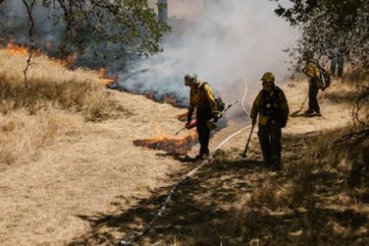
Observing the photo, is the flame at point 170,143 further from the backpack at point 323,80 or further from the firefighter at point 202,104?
the backpack at point 323,80

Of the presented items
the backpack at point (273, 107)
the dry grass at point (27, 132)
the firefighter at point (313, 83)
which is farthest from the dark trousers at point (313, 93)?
the dry grass at point (27, 132)

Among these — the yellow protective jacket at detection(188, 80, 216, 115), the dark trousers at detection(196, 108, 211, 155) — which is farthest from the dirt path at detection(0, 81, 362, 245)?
the yellow protective jacket at detection(188, 80, 216, 115)

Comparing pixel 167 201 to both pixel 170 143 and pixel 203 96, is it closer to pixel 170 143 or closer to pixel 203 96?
pixel 203 96

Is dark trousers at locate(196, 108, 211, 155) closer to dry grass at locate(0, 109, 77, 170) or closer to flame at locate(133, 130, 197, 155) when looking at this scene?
flame at locate(133, 130, 197, 155)

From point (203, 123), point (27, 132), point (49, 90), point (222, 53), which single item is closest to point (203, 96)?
point (203, 123)

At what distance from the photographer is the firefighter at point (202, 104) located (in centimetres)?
1042

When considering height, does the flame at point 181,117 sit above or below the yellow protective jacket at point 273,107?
below

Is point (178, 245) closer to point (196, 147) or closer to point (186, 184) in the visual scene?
point (186, 184)

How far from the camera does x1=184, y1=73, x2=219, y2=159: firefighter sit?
1042 centimetres

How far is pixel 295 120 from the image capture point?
14.1m

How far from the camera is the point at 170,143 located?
1230 centimetres

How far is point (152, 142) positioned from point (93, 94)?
3.55m

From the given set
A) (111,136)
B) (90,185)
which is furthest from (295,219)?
(111,136)

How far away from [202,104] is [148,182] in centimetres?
205
